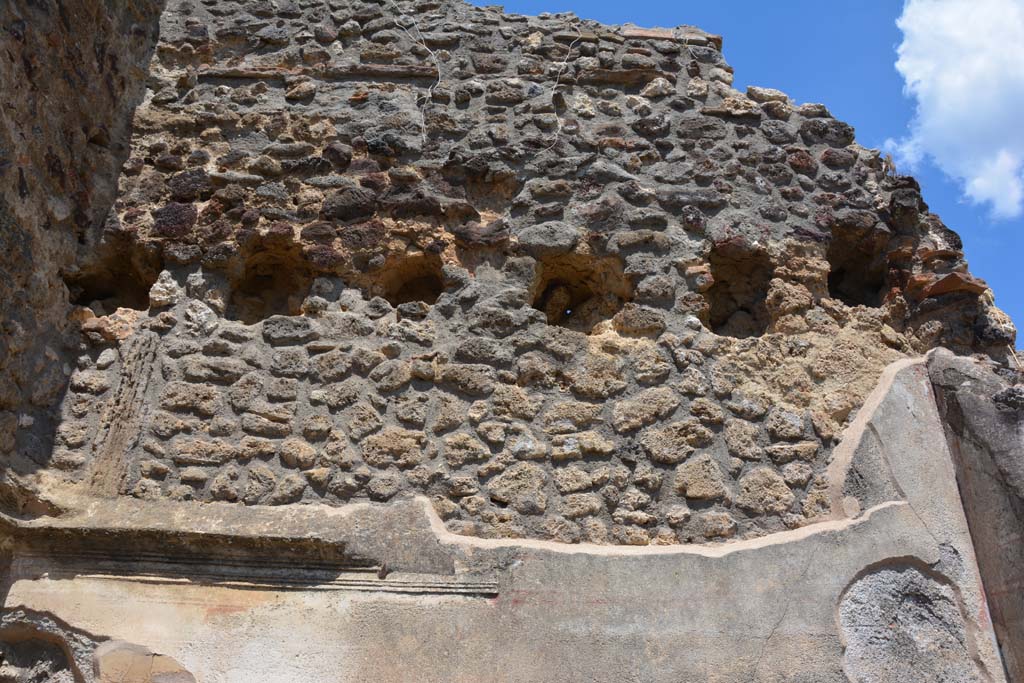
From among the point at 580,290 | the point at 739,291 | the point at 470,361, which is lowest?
the point at 470,361

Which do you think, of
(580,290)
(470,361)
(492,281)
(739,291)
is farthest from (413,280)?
(739,291)

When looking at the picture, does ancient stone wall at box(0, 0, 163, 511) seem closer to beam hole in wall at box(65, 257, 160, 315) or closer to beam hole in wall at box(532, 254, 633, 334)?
beam hole in wall at box(65, 257, 160, 315)

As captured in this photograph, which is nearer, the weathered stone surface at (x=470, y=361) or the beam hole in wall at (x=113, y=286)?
the weathered stone surface at (x=470, y=361)

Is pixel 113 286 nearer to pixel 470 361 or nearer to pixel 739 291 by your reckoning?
pixel 470 361

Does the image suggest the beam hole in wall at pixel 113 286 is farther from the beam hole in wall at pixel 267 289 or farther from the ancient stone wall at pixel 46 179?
the beam hole in wall at pixel 267 289

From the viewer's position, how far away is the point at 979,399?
3611 millimetres

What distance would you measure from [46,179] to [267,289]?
38.8 inches

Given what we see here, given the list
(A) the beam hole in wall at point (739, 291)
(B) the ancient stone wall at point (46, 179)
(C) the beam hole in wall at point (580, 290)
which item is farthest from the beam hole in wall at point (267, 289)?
(A) the beam hole in wall at point (739, 291)

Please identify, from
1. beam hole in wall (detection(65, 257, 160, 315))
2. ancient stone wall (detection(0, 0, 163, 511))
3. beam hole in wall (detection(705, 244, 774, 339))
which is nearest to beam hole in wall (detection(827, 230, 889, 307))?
beam hole in wall (detection(705, 244, 774, 339))

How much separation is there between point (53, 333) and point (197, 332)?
21.7 inches

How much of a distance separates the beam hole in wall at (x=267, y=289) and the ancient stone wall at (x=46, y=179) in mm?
648

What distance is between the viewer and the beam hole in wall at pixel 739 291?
3.92m

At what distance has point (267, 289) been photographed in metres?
4.00

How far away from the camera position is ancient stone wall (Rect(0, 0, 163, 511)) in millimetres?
3229
